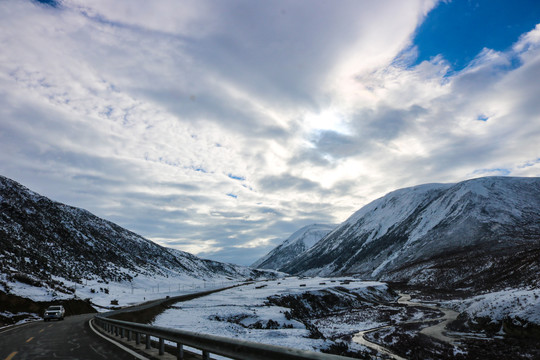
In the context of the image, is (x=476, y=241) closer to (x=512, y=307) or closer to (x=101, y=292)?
(x=512, y=307)

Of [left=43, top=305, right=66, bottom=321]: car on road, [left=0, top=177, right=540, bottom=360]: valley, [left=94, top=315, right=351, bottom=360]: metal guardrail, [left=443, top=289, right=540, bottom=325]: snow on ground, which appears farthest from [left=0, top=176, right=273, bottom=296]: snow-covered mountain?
[left=443, top=289, right=540, bottom=325]: snow on ground

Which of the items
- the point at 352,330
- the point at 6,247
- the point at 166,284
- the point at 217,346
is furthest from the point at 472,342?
the point at 166,284

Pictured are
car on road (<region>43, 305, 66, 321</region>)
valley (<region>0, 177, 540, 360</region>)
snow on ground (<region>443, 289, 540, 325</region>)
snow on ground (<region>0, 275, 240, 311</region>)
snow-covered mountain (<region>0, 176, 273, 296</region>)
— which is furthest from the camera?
snow-covered mountain (<region>0, 176, 273, 296</region>)

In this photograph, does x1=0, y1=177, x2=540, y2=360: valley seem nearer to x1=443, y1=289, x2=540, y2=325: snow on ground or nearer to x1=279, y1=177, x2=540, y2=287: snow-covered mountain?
x1=443, y1=289, x2=540, y2=325: snow on ground

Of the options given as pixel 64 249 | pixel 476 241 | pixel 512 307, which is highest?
pixel 476 241

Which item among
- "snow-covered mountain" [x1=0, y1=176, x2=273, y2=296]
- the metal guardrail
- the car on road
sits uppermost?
"snow-covered mountain" [x1=0, y1=176, x2=273, y2=296]

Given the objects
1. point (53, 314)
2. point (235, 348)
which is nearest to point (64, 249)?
point (53, 314)

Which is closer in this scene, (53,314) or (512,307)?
(53,314)

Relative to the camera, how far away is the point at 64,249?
346 feet

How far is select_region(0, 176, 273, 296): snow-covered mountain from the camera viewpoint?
68.1 m

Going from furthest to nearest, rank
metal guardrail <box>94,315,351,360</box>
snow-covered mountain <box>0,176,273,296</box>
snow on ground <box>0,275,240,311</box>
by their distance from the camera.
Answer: snow-covered mountain <box>0,176,273,296</box> → snow on ground <box>0,275,240,311</box> → metal guardrail <box>94,315,351,360</box>

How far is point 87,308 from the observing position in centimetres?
5259

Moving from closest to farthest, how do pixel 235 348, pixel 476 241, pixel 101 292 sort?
pixel 235 348
pixel 101 292
pixel 476 241

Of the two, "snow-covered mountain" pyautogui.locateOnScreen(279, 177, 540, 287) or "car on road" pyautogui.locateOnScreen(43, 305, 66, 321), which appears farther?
"snow-covered mountain" pyautogui.locateOnScreen(279, 177, 540, 287)
